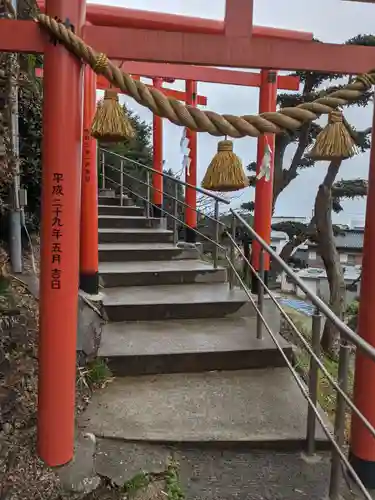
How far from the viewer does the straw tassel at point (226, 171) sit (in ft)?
5.55

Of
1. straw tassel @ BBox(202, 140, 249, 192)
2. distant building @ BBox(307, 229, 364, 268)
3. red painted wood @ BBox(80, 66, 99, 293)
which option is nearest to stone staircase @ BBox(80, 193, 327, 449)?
red painted wood @ BBox(80, 66, 99, 293)

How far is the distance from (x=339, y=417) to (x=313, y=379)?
28cm

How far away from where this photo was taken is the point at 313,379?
211 centimetres

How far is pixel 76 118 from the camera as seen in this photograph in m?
1.86

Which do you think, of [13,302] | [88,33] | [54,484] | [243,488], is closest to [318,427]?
[243,488]

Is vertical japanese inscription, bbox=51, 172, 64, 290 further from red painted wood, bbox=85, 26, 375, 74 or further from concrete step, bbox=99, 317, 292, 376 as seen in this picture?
concrete step, bbox=99, 317, 292, 376

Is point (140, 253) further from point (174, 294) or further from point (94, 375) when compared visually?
point (94, 375)

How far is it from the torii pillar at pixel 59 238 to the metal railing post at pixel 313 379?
1124 mm

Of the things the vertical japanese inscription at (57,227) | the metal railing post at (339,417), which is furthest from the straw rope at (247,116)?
the metal railing post at (339,417)

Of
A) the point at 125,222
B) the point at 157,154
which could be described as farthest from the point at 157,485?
the point at 157,154

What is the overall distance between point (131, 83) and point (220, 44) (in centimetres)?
48

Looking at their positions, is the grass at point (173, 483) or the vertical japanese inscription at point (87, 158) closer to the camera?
the grass at point (173, 483)

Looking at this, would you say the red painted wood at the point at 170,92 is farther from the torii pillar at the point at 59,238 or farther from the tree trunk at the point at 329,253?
the torii pillar at the point at 59,238

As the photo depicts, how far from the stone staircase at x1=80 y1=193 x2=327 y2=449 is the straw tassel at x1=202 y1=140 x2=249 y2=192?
1.33m
